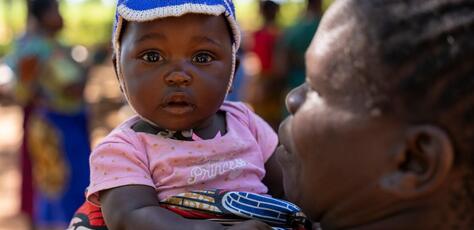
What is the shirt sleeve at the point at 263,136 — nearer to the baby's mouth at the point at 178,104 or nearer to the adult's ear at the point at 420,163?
the baby's mouth at the point at 178,104

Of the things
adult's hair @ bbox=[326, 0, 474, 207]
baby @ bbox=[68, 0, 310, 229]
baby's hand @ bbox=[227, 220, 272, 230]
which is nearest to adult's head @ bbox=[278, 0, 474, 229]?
adult's hair @ bbox=[326, 0, 474, 207]

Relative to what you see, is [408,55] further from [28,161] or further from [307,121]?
[28,161]

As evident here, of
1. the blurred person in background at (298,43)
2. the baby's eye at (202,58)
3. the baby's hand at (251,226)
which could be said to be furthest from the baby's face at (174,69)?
the blurred person in background at (298,43)

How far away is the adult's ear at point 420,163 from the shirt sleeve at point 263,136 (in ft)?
2.83

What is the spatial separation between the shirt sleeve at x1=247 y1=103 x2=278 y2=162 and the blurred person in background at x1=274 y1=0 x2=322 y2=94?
5950mm

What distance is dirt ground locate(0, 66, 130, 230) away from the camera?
30.7ft

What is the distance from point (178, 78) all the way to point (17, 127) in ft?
42.5

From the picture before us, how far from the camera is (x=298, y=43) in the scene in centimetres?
835

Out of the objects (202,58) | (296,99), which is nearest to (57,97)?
(202,58)

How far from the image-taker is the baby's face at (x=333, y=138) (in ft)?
4.14

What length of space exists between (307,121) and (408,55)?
223 millimetres

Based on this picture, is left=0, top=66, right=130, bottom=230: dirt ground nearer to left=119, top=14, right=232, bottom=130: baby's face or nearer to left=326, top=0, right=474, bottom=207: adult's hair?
left=119, top=14, right=232, bottom=130: baby's face

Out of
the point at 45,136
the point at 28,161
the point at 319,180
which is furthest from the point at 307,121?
the point at 28,161

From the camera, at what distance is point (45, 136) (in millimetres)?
6684
